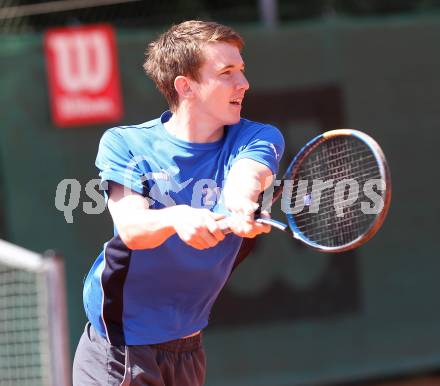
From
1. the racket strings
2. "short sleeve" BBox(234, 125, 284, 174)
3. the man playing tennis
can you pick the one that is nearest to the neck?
the man playing tennis

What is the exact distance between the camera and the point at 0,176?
19.3 ft

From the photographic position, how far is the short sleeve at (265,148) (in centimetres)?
301

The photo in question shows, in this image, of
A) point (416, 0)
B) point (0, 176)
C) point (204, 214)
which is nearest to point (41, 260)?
point (204, 214)

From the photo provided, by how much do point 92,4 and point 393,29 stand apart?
6.64 feet

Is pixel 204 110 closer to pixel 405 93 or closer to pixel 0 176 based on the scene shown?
pixel 0 176

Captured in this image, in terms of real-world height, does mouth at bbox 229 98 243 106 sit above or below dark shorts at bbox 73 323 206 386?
above

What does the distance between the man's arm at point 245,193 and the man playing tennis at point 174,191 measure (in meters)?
0.02

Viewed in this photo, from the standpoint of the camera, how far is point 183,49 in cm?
313

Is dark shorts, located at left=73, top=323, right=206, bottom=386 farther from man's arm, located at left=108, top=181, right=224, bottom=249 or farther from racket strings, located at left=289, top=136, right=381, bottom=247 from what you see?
racket strings, located at left=289, top=136, right=381, bottom=247

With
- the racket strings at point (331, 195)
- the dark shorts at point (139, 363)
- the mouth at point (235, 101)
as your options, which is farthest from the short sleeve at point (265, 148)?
the dark shorts at point (139, 363)

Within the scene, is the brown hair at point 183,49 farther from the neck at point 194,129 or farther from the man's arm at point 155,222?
the man's arm at point 155,222

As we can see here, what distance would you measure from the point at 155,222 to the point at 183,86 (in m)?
0.54

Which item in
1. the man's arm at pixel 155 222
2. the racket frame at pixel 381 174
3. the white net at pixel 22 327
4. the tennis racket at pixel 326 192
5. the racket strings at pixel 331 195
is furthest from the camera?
the white net at pixel 22 327

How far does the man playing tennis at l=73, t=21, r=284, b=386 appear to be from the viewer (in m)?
3.07
